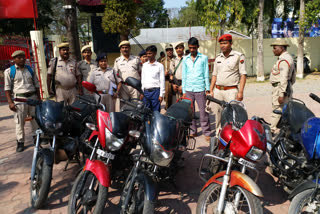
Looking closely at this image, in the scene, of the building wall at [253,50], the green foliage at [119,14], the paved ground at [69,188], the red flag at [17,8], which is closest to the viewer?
the paved ground at [69,188]

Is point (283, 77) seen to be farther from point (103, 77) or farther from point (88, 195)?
point (88, 195)

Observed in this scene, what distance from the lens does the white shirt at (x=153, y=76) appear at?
472cm

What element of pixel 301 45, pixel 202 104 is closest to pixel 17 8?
pixel 202 104

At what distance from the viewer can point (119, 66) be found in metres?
4.99

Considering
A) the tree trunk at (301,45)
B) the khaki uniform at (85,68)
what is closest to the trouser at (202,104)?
the khaki uniform at (85,68)

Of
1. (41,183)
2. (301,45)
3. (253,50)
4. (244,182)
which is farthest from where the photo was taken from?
(253,50)

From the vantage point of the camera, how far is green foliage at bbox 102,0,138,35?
9.98 meters

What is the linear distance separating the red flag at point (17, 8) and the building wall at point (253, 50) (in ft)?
22.1

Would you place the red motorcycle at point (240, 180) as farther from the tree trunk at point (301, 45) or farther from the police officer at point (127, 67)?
the tree trunk at point (301, 45)

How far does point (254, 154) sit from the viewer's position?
220cm

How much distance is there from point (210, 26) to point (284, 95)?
9647mm

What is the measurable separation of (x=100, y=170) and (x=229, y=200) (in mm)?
1193

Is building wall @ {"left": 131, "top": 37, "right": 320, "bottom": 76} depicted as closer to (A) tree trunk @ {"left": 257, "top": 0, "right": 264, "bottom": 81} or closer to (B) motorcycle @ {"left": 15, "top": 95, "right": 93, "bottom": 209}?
(A) tree trunk @ {"left": 257, "top": 0, "right": 264, "bottom": 81}

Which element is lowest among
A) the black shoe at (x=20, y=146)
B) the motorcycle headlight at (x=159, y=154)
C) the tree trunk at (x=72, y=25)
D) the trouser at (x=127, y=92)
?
the black shoe at (x=20, y=146)
